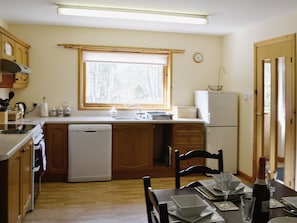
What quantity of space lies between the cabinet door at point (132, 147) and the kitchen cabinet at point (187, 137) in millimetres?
388

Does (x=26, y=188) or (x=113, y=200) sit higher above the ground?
(x=26, y=188)

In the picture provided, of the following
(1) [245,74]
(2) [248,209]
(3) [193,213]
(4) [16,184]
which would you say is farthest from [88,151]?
(2) [248,209]

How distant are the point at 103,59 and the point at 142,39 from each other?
74cm

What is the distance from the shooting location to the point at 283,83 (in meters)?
3.99

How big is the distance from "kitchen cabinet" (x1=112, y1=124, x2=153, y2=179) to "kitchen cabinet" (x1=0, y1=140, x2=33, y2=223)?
5.21ft

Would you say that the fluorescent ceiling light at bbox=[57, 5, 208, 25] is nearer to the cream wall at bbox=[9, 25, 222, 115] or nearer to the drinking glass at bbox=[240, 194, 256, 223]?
the cream wall at bbox=[9, 25, 222, 115]

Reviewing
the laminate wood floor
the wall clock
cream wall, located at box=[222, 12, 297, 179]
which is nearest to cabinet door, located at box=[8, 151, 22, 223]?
the laminate wood floor

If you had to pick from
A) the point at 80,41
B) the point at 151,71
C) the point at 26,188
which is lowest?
the point at 26,188

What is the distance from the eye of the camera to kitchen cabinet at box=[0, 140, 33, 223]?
219 centimetres

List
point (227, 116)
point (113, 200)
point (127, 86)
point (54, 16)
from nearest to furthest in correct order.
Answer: point (113, 200)
point (54, 16)
point (227, 116)
point (127, 86)

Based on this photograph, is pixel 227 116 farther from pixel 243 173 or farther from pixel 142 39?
pixel 142 39

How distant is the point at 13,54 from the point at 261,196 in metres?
3.67

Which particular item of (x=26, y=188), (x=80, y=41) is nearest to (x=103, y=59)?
(x=80, y=41)

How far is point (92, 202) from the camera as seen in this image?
3.72 meters
